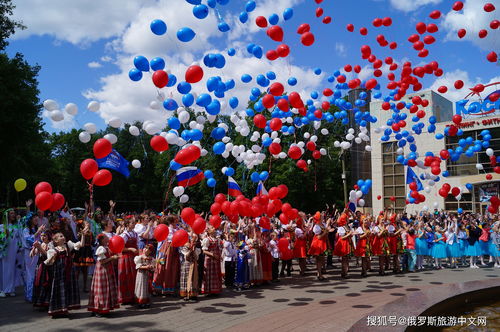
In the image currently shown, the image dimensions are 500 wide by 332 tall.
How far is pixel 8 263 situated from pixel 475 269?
13379 mm

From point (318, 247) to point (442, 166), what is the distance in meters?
21.6

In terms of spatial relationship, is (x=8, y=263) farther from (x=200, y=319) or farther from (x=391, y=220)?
(x=391, y=220)

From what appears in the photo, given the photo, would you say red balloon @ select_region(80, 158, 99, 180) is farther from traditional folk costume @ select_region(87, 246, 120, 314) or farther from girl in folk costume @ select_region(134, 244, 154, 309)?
A: girl in folk costume @ select_region(134, 244, 154, 309)

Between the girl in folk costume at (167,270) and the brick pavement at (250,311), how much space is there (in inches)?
12.1

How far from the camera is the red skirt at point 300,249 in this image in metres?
11.1

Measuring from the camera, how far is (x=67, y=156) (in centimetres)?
4753

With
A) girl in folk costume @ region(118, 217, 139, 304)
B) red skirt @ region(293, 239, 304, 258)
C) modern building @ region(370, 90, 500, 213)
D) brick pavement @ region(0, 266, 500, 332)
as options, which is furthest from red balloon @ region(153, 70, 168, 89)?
modern building @ region(370, 90, 500, 213)


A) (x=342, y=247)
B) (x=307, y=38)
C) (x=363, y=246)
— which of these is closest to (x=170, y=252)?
(x=342, y=247)

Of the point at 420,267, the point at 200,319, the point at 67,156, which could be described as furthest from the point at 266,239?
the point at 67,156

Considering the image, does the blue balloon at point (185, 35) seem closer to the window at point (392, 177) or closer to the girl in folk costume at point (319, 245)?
the girl in folk costume at point (319, 245)

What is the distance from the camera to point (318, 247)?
10.5m

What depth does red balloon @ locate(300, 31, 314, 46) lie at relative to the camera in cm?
989

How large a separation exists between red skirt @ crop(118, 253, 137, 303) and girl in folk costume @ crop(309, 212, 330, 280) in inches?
197

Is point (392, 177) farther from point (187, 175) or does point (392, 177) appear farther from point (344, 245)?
point (187, 175)
